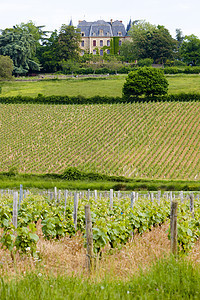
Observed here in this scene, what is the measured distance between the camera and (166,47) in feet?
345

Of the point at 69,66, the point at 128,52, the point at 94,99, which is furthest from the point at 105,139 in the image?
the point at 128,52

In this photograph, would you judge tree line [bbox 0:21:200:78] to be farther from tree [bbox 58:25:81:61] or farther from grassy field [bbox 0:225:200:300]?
grassy field [bbox 0:225:200:300]

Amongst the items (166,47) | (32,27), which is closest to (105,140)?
(166,47)

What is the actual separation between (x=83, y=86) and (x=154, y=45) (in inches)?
1223

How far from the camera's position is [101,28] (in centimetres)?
13512

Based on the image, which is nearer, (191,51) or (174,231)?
(174,231)

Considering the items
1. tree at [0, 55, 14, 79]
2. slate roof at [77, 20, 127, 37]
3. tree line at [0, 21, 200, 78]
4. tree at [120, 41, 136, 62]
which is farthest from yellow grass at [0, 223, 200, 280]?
slate roof at [77, 20, 127, 37]

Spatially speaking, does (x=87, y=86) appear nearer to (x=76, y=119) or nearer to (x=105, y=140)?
(x=76, y=119)

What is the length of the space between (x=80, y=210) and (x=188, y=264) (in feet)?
21.2

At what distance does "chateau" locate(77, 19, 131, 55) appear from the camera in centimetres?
13275

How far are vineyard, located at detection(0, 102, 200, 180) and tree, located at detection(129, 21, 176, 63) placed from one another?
49.0 metres

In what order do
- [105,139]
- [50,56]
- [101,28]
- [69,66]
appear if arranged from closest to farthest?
[105,139], [69,66], [50,56], [101,28]

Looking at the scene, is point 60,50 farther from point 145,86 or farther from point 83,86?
point 145,86

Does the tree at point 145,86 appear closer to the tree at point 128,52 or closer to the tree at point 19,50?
the tree at point 19,50
